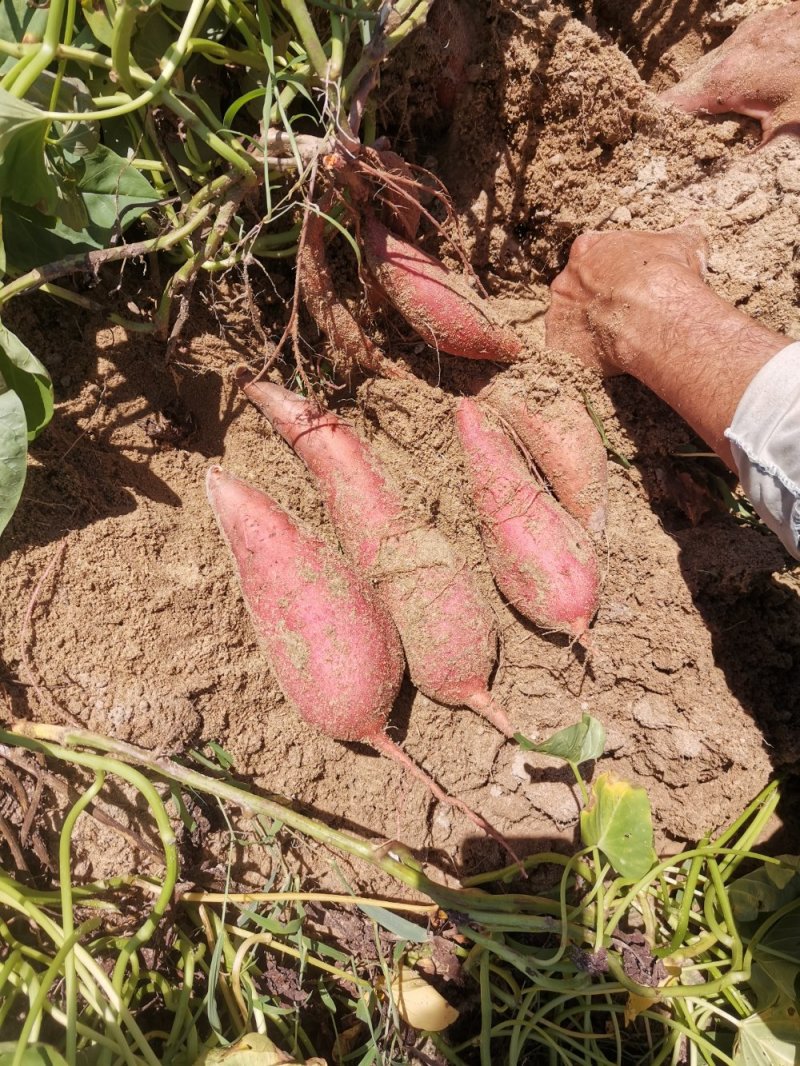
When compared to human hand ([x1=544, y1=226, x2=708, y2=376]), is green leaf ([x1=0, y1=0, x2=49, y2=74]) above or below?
below

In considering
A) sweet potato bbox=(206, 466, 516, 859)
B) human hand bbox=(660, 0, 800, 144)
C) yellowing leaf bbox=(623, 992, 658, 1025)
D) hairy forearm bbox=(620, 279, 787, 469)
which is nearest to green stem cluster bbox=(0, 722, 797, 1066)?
yellowing leaf bbox=(623, 992, 658, 1025)

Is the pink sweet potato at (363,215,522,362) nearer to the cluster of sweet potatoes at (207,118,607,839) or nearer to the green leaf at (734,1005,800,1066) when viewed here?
the cluster of sweet potatoes at (207,118,607,839)

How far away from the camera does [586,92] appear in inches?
44.6

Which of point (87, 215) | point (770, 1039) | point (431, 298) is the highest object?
point (431, 298)

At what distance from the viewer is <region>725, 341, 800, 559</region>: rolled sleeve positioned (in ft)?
3.01

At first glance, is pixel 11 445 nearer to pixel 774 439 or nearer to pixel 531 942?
pixel 774 439

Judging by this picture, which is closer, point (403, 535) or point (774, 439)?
point (774, 439)

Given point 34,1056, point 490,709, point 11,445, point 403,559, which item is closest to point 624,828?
point 490,709

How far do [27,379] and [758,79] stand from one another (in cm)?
143

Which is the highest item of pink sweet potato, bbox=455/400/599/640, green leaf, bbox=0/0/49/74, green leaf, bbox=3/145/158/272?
green leaf, bbox=0/0/49/74

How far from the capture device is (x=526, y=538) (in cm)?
120

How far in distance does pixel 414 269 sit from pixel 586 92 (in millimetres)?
438

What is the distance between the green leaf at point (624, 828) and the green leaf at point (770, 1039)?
0.35 meters

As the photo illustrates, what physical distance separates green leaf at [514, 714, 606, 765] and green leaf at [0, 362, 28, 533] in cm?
85
